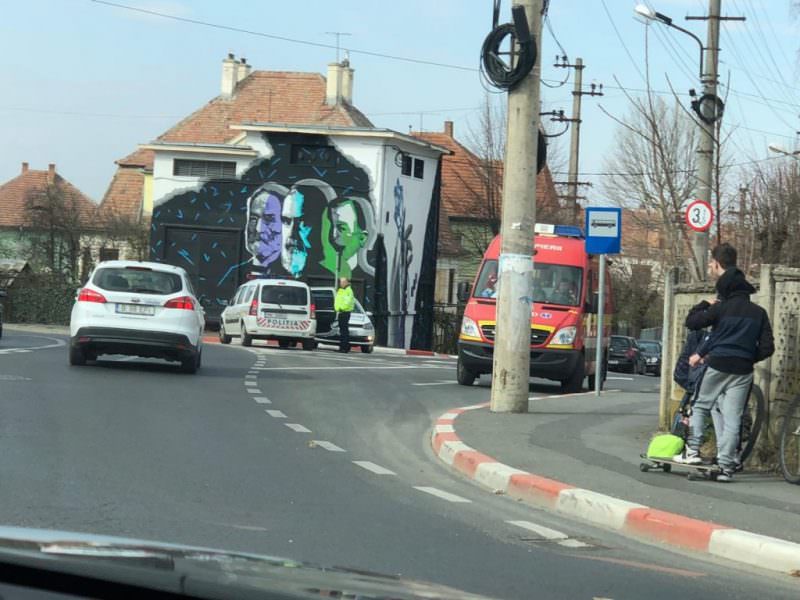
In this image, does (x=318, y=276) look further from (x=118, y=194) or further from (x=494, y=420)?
(x=494, y=420)

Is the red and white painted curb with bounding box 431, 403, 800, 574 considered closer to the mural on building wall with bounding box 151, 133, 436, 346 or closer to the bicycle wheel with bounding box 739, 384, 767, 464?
the bicycle wheel with bounding box 739, 384, 767, 464

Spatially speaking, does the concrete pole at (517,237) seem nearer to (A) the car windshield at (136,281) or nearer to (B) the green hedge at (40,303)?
(A) the car windshield at (136,281)

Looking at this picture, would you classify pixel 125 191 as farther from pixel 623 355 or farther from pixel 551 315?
pixel 551 315

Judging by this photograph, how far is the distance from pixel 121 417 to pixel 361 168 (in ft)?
130

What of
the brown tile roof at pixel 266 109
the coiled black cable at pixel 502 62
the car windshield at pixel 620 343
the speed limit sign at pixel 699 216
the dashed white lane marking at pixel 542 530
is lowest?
the car windshield at pixel 620 343

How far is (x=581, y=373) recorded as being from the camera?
22.4 meters

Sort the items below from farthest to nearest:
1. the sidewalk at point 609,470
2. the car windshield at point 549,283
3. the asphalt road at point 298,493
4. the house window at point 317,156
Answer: the house window at point 317,156 → the car windshield at point 549,283 → the sidewalk at point 609,470 → the asphalt road at point 298,493

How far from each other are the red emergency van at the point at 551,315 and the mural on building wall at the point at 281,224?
29.2 meters

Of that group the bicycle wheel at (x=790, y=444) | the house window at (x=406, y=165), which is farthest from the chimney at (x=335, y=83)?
the bicycle wheel at (x=790, y=444)

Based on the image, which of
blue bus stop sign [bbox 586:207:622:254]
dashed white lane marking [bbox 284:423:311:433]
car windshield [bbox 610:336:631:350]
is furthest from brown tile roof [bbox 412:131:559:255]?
dashed white lane marking [bbox 284:423:311:433]

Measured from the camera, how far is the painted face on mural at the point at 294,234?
52500 mm

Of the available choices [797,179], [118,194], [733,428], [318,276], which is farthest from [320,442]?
[118,194]

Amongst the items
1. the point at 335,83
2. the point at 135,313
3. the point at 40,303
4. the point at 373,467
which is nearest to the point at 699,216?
the point at 135,313

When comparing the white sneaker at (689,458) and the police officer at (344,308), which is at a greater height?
the police officer at (344,308)
